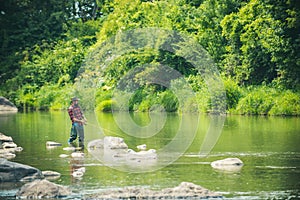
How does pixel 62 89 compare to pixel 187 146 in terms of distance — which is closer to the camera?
pixel 187 146

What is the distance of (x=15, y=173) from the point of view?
1662cm

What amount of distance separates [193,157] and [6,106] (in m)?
32.6

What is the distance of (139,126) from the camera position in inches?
1278

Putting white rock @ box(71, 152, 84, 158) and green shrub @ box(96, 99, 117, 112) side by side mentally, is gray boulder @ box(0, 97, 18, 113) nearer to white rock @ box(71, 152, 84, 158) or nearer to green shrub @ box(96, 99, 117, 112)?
green shrub @ box(96, 99, 117, 112)

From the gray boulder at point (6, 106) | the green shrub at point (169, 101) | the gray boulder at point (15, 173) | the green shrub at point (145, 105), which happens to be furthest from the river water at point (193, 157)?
the gray boulder at point (6, 106)

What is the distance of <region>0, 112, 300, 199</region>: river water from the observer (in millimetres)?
15711

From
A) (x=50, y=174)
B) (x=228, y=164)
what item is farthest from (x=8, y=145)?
(x=228, y=164)

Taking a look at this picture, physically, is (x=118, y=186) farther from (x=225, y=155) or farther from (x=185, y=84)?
(x=185, y=84)

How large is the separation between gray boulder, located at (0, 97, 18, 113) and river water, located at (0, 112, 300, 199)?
55.8ft

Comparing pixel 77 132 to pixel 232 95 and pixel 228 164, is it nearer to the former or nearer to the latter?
pixel 228 164

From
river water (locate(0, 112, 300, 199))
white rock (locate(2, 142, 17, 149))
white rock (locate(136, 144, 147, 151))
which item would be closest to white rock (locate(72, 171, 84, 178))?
river water (locate(0, 112, 300, 199))

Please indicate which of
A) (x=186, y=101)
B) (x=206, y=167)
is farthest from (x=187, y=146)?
(x=186, y=101)

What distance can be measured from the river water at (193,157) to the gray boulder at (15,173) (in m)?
0.62

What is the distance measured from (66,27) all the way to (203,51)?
19.0 meters
